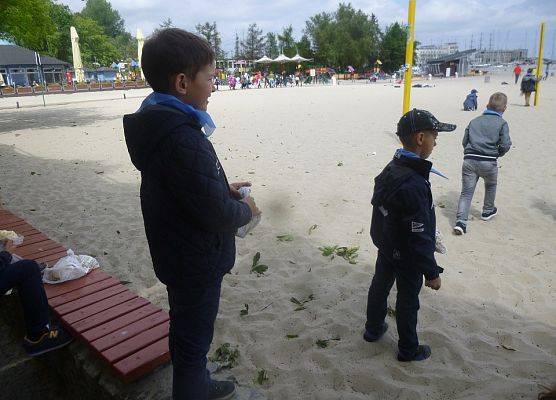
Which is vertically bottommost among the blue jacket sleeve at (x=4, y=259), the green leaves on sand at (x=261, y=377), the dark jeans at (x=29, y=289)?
the green leaves on sand at (x=261, y=377)

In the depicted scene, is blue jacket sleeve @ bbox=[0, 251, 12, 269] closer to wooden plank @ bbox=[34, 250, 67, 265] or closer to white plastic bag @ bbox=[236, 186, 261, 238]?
wooden plank @ bbox=[34, 250, 67, 265]

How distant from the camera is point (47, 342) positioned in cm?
289

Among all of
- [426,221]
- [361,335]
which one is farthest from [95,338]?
[426,221]

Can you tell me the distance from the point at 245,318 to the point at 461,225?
122 inches

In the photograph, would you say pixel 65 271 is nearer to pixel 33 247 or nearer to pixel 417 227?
pixel 33 247

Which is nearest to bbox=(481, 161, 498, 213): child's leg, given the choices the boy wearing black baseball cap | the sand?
the sand

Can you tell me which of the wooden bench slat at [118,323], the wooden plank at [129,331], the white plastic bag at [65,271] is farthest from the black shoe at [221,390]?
the white plastic bag at [65,271]

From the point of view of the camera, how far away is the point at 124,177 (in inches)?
339

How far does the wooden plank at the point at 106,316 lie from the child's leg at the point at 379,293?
1.62m

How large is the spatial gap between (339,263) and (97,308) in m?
2.43

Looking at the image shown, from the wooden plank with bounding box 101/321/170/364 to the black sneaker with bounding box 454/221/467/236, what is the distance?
12.5 ft

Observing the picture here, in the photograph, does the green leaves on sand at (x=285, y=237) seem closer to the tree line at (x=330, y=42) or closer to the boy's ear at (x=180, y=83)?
the boy's ear at (x=180, y=83)

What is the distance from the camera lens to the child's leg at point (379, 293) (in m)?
2.99

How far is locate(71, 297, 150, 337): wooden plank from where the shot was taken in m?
2.90
